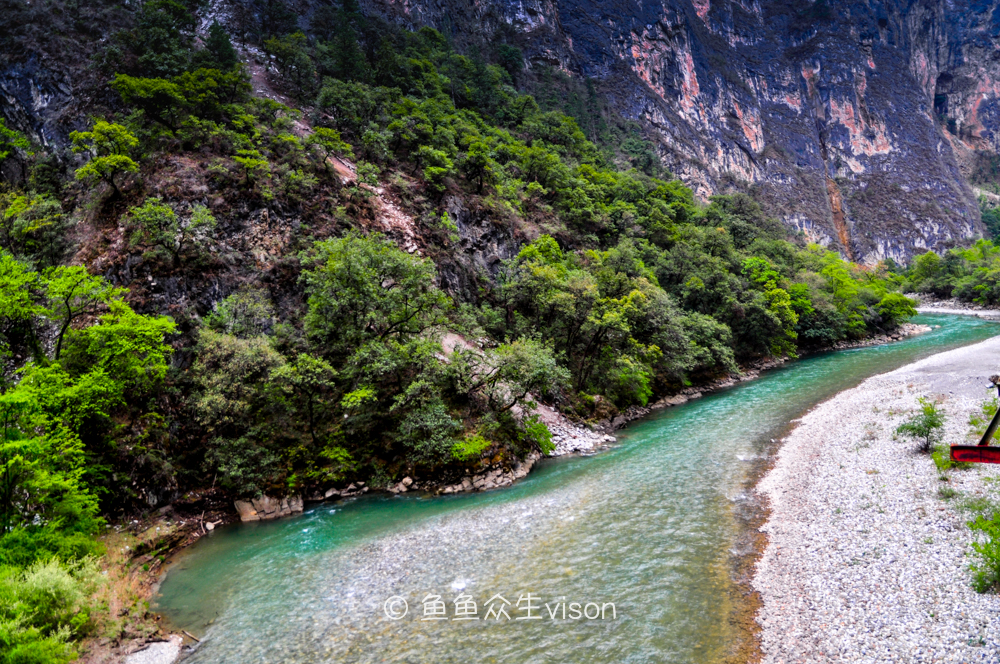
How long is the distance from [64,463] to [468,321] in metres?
17.6

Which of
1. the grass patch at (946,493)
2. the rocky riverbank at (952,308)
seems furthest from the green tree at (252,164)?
the rocky riverbank at (952,308)

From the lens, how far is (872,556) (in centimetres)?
995

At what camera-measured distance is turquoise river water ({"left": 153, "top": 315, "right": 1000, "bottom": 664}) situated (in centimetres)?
920

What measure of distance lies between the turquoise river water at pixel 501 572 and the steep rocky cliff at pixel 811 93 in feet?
260

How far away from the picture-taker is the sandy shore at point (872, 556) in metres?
7.61

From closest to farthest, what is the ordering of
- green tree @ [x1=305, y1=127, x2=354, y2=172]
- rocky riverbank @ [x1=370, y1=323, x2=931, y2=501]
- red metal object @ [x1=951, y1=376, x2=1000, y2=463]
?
red metal object @ [x1=951, y1=376, x2=1000, y2=463] → rocky riverbank @ [x1=370, y1=323, x2=931, y2=501] → green tree @ [x1=305, y1=127, x2=354, y2=172]

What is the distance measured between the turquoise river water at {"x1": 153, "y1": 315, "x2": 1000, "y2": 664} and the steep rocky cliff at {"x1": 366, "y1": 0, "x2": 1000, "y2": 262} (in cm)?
7922

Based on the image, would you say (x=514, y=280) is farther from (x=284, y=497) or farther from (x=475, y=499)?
(x=284, y=497)

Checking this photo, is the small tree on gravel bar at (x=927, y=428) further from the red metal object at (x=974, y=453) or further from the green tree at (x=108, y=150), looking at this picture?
the green tree at (x=108, y=150)

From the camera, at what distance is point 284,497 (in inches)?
703

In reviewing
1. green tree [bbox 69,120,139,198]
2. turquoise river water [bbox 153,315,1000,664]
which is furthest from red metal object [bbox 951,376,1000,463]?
green tree [bbox 69,120,139,198]

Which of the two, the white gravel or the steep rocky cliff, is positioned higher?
the steep rocky cliff

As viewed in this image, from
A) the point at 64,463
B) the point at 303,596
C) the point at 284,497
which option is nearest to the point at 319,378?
the point at 284,497

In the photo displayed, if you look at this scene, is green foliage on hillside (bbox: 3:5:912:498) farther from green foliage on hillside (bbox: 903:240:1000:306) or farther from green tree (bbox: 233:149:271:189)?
green foliage on hillside (bbox: 903:240:1000:306)
